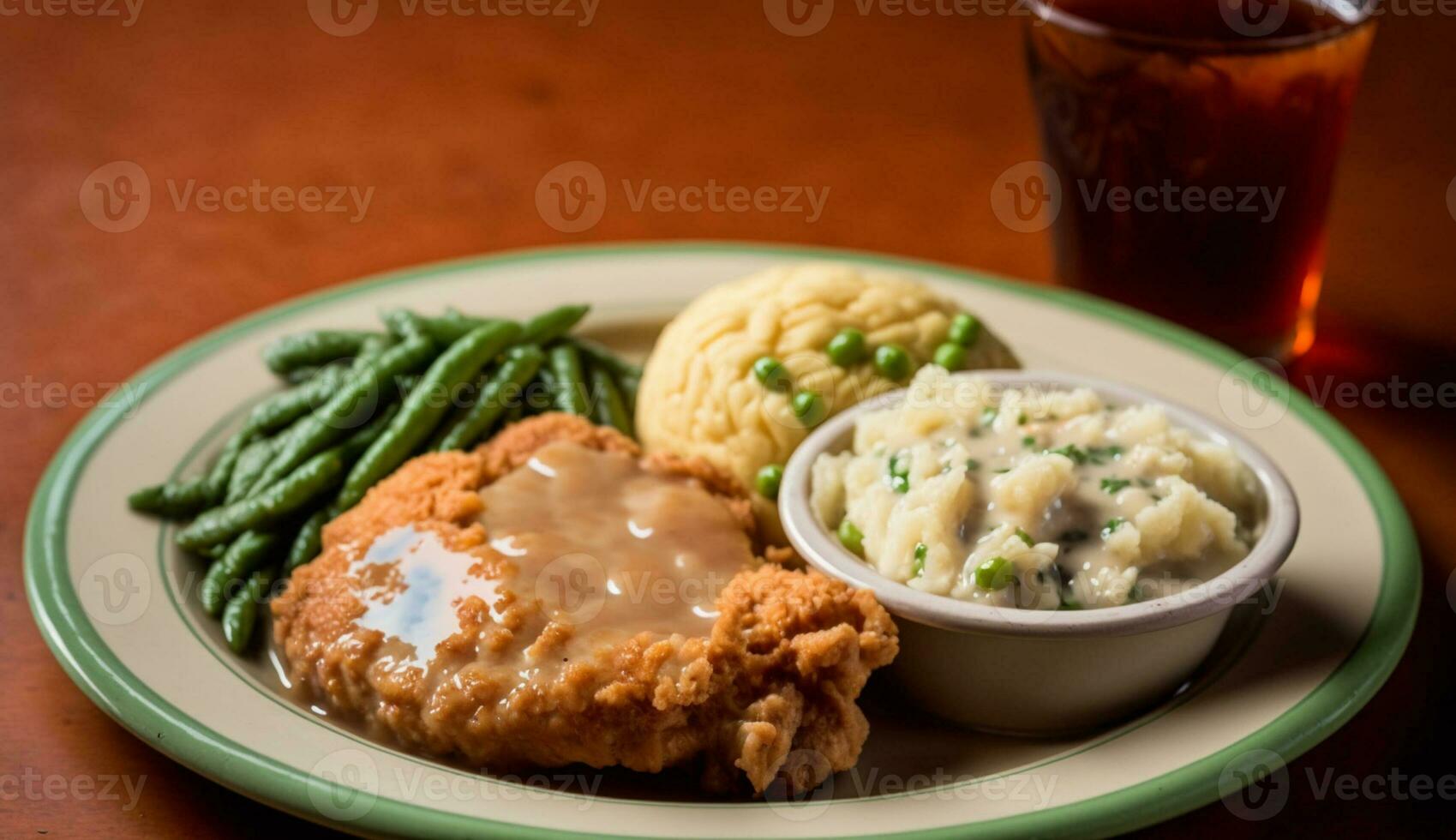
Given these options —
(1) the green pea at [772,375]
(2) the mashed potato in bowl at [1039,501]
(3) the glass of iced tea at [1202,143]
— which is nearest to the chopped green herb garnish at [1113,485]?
(2) the mashed potato in bowl at [1039,501]

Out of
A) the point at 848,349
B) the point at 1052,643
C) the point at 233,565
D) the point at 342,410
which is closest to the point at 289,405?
the point at 342,410

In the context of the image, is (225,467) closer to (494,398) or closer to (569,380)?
(494,398)

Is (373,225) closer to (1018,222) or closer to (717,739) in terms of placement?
(1018,222)

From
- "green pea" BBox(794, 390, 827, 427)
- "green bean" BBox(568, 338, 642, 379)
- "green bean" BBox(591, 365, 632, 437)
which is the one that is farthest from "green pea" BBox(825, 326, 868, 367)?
"green bean" BBox(568, 338, 642, 379)

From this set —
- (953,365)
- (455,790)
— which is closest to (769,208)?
(953,365)

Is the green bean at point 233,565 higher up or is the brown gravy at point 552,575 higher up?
the brown gravy at point 552,575

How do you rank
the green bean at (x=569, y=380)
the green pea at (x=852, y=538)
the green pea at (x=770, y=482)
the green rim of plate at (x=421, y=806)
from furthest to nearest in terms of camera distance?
the green bean at (x=569, y=380) < the green pea at (x=770, y=482) < the green pea at (x=852, y=538) < the green rim of plate at (x=421, y=806)

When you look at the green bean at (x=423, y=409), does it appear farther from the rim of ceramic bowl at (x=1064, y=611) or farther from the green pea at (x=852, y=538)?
the green pea at (x=852, y=538)
